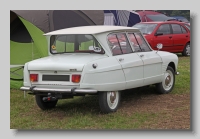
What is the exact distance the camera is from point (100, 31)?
7.33 m

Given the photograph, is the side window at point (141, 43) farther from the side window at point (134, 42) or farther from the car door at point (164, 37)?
the car door at point (164, 37)

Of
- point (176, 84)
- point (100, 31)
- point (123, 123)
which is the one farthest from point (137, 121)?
point (176, 84)

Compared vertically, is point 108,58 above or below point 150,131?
above

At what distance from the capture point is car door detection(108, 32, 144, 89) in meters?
7.40

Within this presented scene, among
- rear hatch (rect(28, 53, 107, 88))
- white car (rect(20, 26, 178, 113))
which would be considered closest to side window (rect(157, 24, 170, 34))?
white car (rect(20, 26, 178, 113))

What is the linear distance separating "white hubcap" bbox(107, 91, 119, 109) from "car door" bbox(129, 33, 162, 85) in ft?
3.11

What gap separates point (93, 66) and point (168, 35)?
8639 millimetres

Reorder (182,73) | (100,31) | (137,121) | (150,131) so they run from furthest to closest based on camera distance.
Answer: (182,73)
(100,31)
(137,121)
(150,131)

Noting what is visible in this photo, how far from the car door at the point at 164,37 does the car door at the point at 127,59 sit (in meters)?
6.43

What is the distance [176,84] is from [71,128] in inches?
166

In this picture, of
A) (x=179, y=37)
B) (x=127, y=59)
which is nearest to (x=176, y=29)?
(x=179, y=37)

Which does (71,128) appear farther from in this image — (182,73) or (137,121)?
(182,73)

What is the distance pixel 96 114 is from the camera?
23.8ft

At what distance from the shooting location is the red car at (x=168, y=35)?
14.2m
